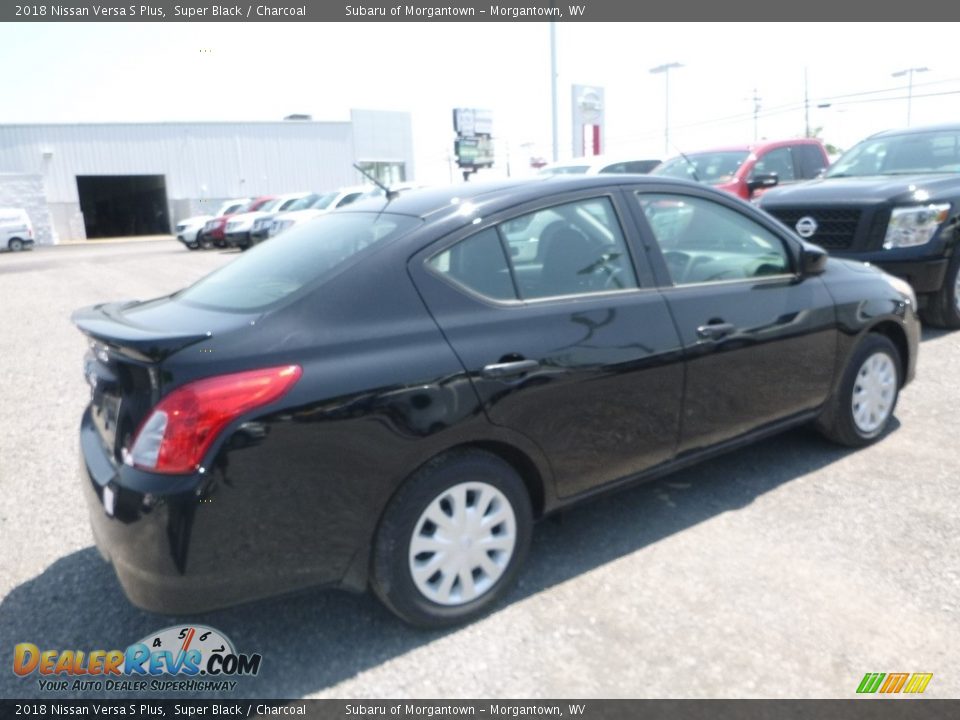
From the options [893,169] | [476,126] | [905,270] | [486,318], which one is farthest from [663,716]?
[476,126]

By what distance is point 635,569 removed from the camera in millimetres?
3283

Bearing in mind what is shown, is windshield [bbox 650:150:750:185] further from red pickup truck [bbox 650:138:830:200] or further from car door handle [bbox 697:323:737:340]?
car door handle [bbox 697:323:737:340]

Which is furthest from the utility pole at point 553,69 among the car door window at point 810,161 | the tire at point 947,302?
the tire at point 947,302

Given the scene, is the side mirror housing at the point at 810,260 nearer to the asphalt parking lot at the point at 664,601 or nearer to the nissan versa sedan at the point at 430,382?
the nissan versa sedan at the point at 430,382

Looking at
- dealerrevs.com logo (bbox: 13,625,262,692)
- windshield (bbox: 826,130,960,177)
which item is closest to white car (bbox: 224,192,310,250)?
windshield (bbox: 826,130,960,177)

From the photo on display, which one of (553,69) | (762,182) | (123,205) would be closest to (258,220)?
(553,69)

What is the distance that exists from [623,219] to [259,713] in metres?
2.44

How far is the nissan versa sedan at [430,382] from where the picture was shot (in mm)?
2459

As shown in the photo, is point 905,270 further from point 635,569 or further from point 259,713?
point 259,713

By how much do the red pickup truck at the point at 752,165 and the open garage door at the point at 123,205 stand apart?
149ft

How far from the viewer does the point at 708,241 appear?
385 cm

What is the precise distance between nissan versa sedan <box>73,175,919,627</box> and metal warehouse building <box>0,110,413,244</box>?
4491 cm

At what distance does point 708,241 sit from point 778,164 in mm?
8261

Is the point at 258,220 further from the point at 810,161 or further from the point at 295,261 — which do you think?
the point at 295,261
